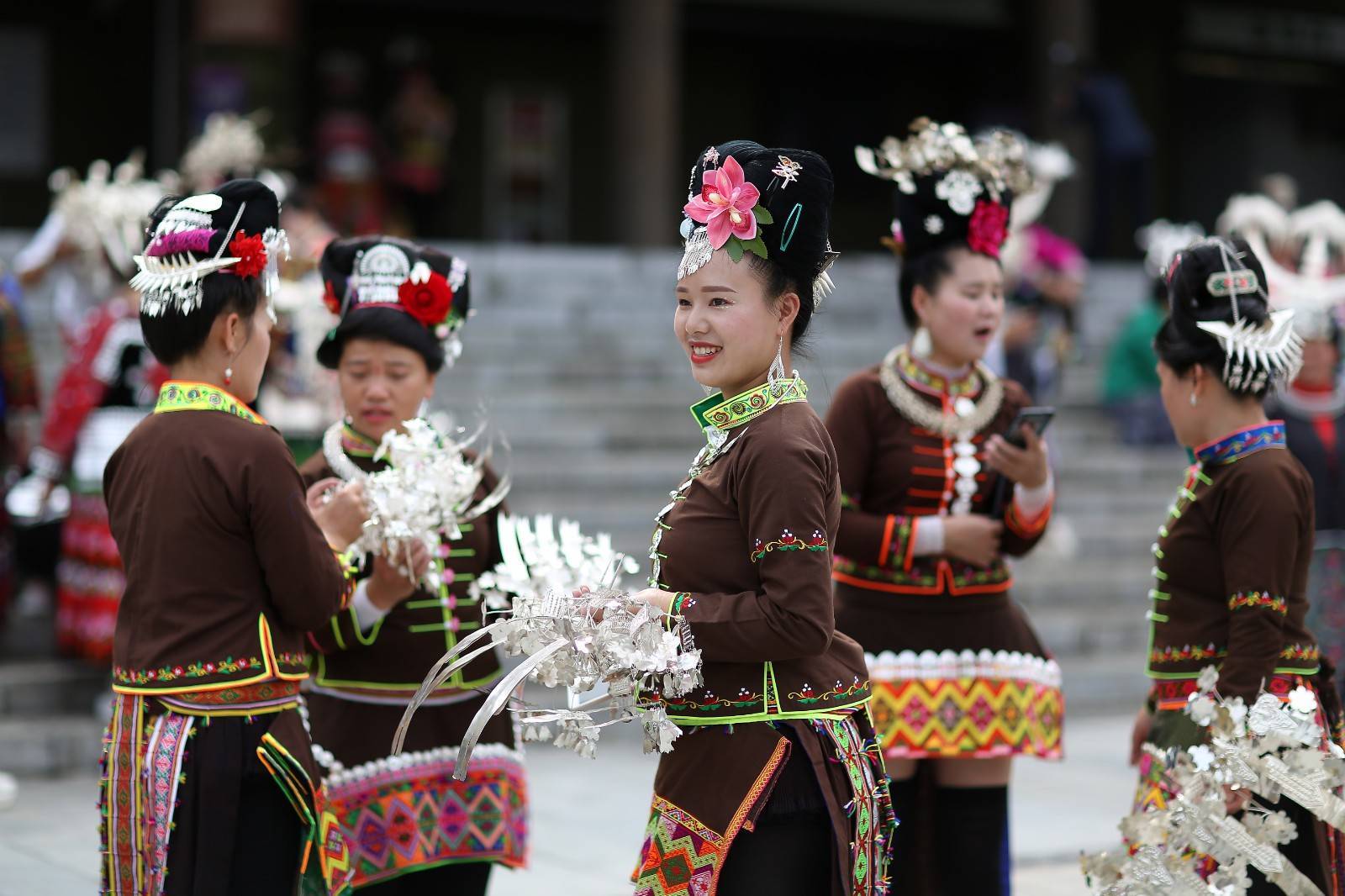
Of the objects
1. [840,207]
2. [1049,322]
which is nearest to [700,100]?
[840,207]

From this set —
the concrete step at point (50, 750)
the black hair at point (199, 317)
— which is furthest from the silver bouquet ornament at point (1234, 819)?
the concrete step at point (50, 750)

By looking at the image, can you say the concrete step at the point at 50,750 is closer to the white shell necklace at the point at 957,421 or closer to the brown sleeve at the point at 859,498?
the brown sleeve at the point at 859,498

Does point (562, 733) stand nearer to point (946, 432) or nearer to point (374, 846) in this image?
point (374, 846)

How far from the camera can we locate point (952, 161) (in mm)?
4383

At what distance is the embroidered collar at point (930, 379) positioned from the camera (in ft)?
14.5

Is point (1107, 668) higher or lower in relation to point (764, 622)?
lower

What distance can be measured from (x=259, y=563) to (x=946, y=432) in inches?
71.9

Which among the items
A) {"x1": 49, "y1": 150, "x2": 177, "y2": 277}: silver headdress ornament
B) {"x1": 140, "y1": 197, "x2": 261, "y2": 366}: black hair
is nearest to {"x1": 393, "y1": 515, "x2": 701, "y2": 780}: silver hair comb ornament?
{"x1": 140, "y1": 197, "x2": 261, "y2": 366}: black hair

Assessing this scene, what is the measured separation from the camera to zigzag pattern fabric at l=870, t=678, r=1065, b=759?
425 cm

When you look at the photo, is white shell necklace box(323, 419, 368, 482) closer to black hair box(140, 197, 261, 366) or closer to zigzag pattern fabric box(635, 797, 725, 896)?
black hair box(140, 197, 261, 366)

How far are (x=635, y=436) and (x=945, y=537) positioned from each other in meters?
6.03

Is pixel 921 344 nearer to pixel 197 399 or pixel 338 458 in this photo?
pixel 338 458

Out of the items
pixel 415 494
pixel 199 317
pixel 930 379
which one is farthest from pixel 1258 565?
pixel 199 317

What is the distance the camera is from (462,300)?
168 inches
